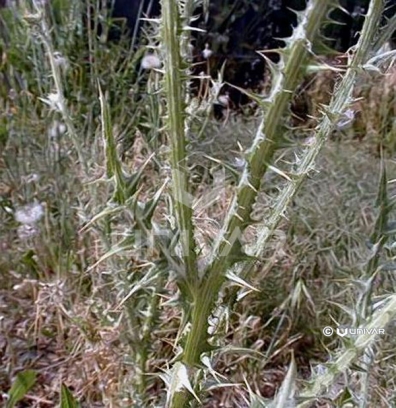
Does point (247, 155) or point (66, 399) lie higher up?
point (247, 155)

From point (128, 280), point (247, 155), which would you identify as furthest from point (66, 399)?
point (247, 155)

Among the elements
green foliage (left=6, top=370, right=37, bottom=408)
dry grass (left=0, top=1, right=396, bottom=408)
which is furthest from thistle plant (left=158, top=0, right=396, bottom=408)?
green foliage (left=6, top=370, right=37, bottom=408)

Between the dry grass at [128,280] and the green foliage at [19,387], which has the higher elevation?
the green foliage at [19,387]

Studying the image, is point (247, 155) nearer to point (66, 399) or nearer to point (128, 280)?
point (66, 399)

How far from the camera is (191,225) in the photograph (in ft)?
2.63

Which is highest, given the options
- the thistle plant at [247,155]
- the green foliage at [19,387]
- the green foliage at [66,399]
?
the thistle plant at [247,155]

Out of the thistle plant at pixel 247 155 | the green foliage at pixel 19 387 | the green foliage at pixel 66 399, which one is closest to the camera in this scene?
the thistle plant at pixel 247 155

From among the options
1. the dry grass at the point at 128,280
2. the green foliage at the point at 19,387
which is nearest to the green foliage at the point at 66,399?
the dry grass at the point at 128,280

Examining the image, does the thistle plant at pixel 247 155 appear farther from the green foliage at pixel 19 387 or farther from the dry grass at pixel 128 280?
the green foliage at pixel 19 387

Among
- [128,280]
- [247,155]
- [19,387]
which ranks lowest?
[19,387]

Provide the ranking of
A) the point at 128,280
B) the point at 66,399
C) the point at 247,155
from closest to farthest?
1. the point at 247,155
2. the point at 66,399
3. the point at 128,280

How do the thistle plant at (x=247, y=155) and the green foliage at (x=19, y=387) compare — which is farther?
the green foliage at (x=19, y=387)

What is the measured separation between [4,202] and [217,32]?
1.99 meters

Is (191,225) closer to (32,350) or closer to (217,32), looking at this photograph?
(32,350)
